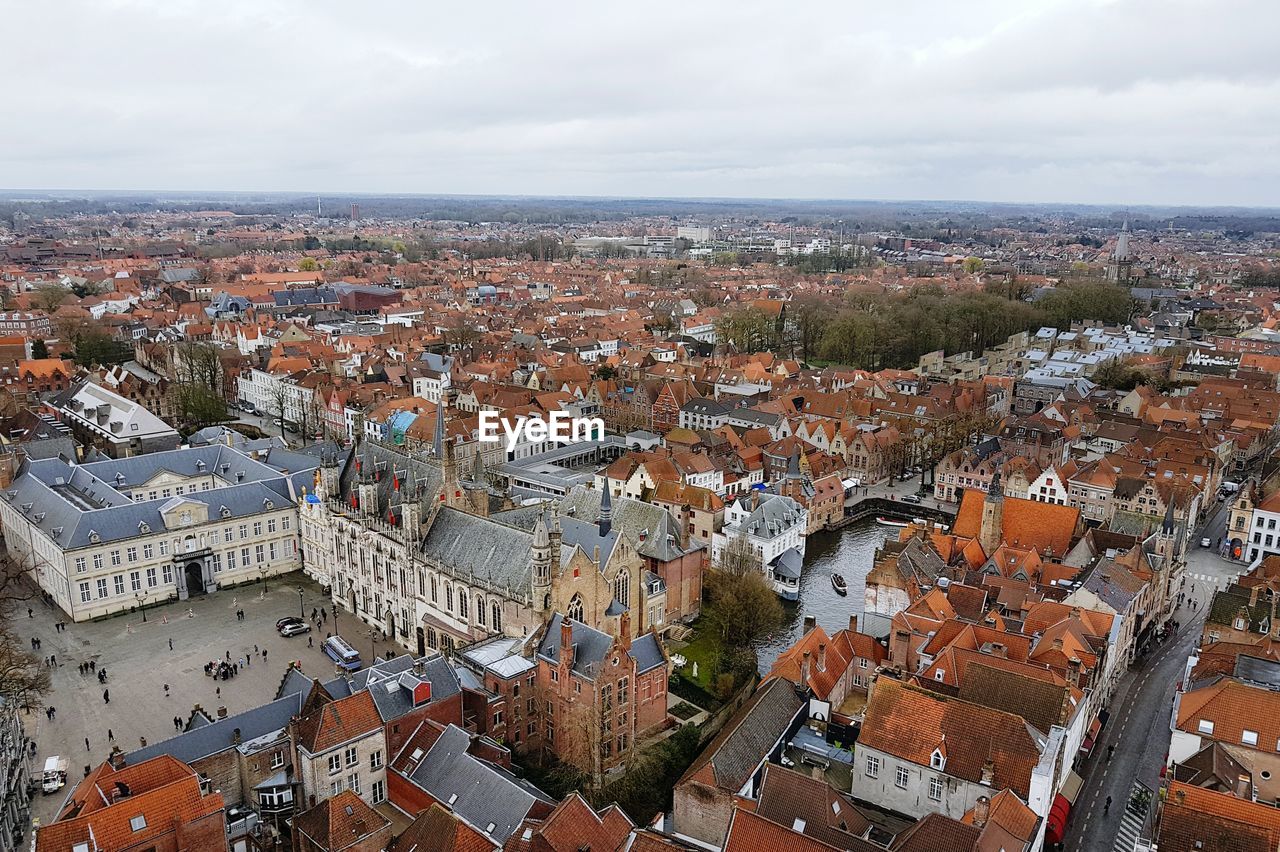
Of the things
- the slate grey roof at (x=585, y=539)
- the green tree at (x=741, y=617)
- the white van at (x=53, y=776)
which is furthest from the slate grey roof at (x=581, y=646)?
the white van at (x=53, y=776)

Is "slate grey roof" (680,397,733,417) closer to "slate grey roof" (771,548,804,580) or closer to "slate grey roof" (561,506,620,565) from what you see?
"slate grey roof" (771,548,804,580)

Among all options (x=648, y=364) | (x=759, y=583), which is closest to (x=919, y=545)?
(x=759, y=583)

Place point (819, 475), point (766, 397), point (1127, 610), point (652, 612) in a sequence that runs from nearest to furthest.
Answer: point (1127, 610) → point (652, 612) → point (819, 475) → point (766, 397)

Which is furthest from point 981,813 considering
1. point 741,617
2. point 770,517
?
point 770,517

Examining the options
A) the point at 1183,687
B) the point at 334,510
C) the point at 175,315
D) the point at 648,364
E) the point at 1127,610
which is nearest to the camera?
the point at 1183,687

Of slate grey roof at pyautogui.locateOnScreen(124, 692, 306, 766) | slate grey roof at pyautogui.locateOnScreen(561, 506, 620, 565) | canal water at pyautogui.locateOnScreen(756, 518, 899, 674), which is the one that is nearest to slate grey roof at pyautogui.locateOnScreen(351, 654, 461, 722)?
slate grey roof at pyautogui.locateOnScreen(124, 692, 306, 766)

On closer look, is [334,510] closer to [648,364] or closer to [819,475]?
[819,475]

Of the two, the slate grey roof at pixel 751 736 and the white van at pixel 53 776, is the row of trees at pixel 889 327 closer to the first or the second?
the slate grey roof at pixel 751 736

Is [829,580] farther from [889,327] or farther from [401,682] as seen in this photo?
[889,327]
